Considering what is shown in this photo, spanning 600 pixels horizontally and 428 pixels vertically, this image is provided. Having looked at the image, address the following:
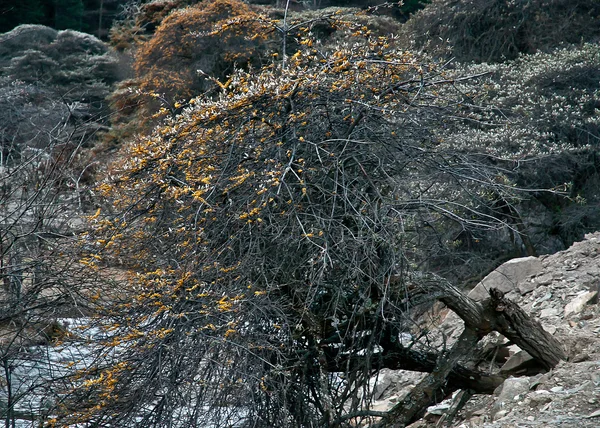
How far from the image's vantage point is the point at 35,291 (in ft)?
17.9

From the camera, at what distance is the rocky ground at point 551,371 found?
488 centimetres

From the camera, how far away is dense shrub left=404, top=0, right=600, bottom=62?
1509 cm

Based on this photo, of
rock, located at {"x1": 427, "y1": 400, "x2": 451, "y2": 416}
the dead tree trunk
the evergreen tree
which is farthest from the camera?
the evergreen tree

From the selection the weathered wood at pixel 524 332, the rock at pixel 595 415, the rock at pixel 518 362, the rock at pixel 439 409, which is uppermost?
the rock at pixel 595 415

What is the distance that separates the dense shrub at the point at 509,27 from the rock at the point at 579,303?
7815 mm

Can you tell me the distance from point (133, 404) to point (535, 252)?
979 cm

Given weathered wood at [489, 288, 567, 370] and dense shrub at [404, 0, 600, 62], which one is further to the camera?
dense shrub at [404, 0, 600, 62]

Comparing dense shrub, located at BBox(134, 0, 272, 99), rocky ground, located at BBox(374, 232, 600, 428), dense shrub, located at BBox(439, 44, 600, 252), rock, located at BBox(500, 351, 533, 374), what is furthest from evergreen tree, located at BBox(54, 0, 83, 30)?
rock, located at BBox(500, 351, 533, 374)

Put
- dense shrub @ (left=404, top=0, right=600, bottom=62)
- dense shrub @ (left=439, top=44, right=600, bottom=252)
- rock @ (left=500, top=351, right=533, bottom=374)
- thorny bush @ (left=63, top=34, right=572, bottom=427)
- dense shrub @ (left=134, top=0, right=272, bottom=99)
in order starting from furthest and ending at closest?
1. dense shrub @ (left=134, top=0, right=272, bottom=99)
2. dense shrub @ (left=404, top=0, right=600, bottom=62)
3. dense shrub @ (left=439, top=44, right=600, bottom=252)
4. rock @ (left=500, top=351, right=533, bottom=374)
5. thorny bush @ (left=63, top=34, right=572, bottom=427)

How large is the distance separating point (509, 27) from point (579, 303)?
892 centimetres

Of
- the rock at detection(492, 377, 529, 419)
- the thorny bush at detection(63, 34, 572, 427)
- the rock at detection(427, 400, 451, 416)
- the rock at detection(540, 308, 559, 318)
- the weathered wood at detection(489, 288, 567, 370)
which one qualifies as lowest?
the rock at detection(427, 400, 451, 416)

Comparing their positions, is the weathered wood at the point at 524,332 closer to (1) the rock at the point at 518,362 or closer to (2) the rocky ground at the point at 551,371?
(2) the rocky ground at the point at 551,371

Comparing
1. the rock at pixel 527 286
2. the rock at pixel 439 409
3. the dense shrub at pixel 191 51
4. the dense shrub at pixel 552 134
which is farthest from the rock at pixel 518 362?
the dense shrub at pixel 191 51

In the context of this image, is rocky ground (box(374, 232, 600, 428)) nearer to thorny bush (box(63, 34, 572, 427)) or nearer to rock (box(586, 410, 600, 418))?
rock (box(586, 410, 600, 418))
